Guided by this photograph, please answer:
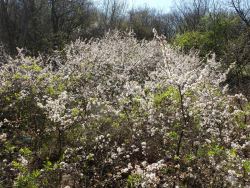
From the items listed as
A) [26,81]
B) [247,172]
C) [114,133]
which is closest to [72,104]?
[26,81]

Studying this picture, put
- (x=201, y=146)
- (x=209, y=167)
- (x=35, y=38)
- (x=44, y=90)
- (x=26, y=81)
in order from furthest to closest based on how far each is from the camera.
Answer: (x=35, y=38)
(x=44, y=90)
(x=26, y=81)
(x=201, y=146)
(x=209, y=167)

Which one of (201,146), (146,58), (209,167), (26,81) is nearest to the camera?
(209,167)

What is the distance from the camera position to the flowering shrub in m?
2.42

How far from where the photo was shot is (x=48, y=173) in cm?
263

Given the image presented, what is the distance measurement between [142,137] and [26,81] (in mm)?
3204

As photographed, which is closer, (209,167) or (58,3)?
(209,167)

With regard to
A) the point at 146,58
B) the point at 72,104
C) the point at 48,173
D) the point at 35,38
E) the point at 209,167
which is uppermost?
the point at 35,38

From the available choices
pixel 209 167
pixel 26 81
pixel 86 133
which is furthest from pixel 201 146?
pixel 26 81

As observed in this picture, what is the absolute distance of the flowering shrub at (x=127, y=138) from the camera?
2416 mm

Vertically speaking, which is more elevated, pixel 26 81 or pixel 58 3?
pixel 58 3

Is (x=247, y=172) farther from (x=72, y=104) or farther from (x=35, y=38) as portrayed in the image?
(x=35, y=38)

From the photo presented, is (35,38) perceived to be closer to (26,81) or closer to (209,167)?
(26,81)

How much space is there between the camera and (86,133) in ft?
11.3

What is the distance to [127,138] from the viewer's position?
3721 millimetres
